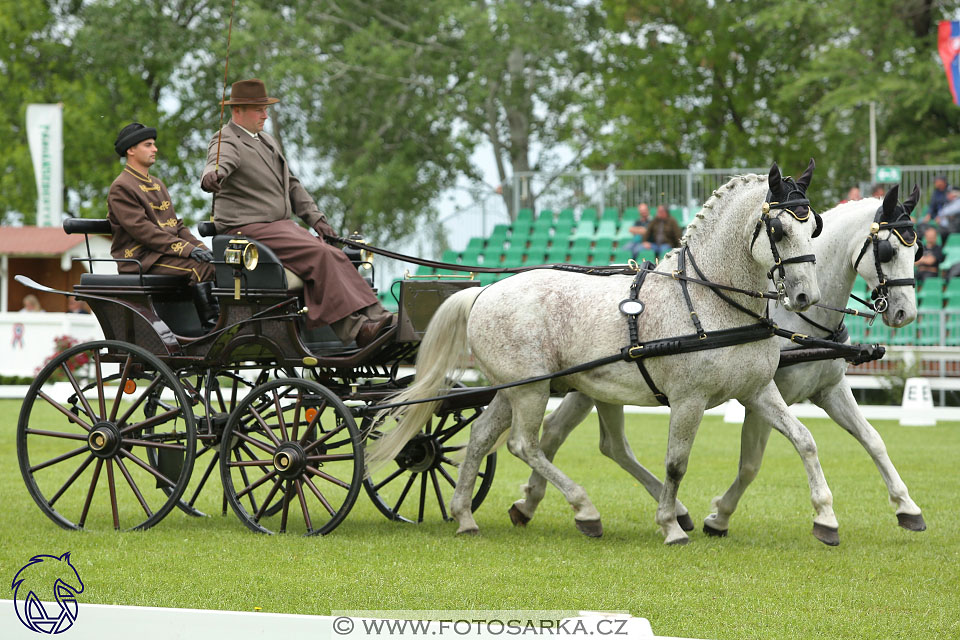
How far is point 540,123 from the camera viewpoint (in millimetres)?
30656

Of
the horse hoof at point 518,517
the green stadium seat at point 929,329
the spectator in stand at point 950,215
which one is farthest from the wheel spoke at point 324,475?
the spectator in stand at point 950,215

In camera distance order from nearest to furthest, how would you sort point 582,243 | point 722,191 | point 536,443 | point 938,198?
point 722,191 → point 536,443 → point 938,198 → point 582,243

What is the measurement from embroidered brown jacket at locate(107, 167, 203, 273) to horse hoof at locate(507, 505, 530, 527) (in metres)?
2.51

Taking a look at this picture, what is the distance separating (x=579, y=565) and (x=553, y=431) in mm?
1598

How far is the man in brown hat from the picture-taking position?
678 centimetres

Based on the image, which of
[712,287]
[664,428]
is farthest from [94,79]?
[712,287]

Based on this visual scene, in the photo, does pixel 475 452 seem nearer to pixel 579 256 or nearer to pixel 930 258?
pixel 930 258

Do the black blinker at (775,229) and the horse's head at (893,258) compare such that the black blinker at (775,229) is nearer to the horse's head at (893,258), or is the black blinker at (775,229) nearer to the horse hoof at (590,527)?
the horse's head at (893,258)

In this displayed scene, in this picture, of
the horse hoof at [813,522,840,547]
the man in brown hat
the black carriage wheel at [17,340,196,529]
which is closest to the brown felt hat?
the man in brown hat

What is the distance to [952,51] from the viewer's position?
1972cm

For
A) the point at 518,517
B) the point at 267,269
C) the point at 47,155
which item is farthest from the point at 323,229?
the point at 47,155

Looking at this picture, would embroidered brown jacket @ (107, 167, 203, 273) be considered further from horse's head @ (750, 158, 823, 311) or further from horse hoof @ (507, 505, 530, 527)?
horse's head @ (750, 158, 823, 311)

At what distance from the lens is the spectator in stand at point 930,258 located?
1708cm

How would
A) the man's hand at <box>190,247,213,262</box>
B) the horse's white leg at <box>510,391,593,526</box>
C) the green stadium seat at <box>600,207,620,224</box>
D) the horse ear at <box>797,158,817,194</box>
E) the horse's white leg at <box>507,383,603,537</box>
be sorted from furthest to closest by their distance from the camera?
1. the green stadium seat at <box>600,207,620,224</box>
2. the horse's white leg at <box>510,391,593,526</box>
3. the man's hand at <box>190,247,213,262</box>
4. the horse's white leg at <box>507,383,603,537</box>
5. the horse ear at <box>797,158,817,194</box>
